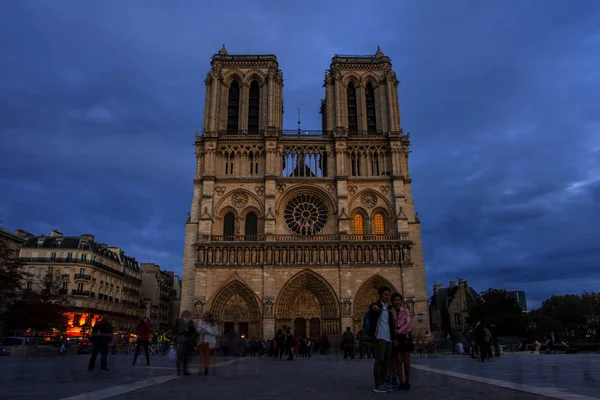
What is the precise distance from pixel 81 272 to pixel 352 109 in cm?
2702

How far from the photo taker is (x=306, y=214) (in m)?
36.6

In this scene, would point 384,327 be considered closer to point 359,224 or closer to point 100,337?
point 100,337

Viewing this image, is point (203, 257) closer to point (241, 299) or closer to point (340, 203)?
point (241, 299)

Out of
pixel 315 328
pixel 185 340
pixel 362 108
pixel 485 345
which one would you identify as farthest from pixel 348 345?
pixel 362 108

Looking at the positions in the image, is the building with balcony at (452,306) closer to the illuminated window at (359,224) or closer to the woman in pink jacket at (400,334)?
the illuminated window at (359,224)

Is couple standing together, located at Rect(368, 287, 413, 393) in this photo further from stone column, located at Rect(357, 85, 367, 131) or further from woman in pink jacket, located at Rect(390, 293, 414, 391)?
stone column, located at Rect(357, 85, 367, 131)

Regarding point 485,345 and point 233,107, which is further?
point 233,107

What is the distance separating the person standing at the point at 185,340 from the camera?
383 inches

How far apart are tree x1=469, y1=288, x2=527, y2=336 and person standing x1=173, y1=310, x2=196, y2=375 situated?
32.7 metres

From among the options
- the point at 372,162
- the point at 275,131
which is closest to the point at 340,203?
the point at 372,162

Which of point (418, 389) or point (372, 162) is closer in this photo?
point (418, 389)

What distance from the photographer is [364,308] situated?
111ft

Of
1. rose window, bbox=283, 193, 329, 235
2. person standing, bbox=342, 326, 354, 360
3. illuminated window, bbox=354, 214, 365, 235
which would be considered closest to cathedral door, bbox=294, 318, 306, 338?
rose window, bbox=283, 193, 329, 235

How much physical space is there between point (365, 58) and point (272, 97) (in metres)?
9.15
